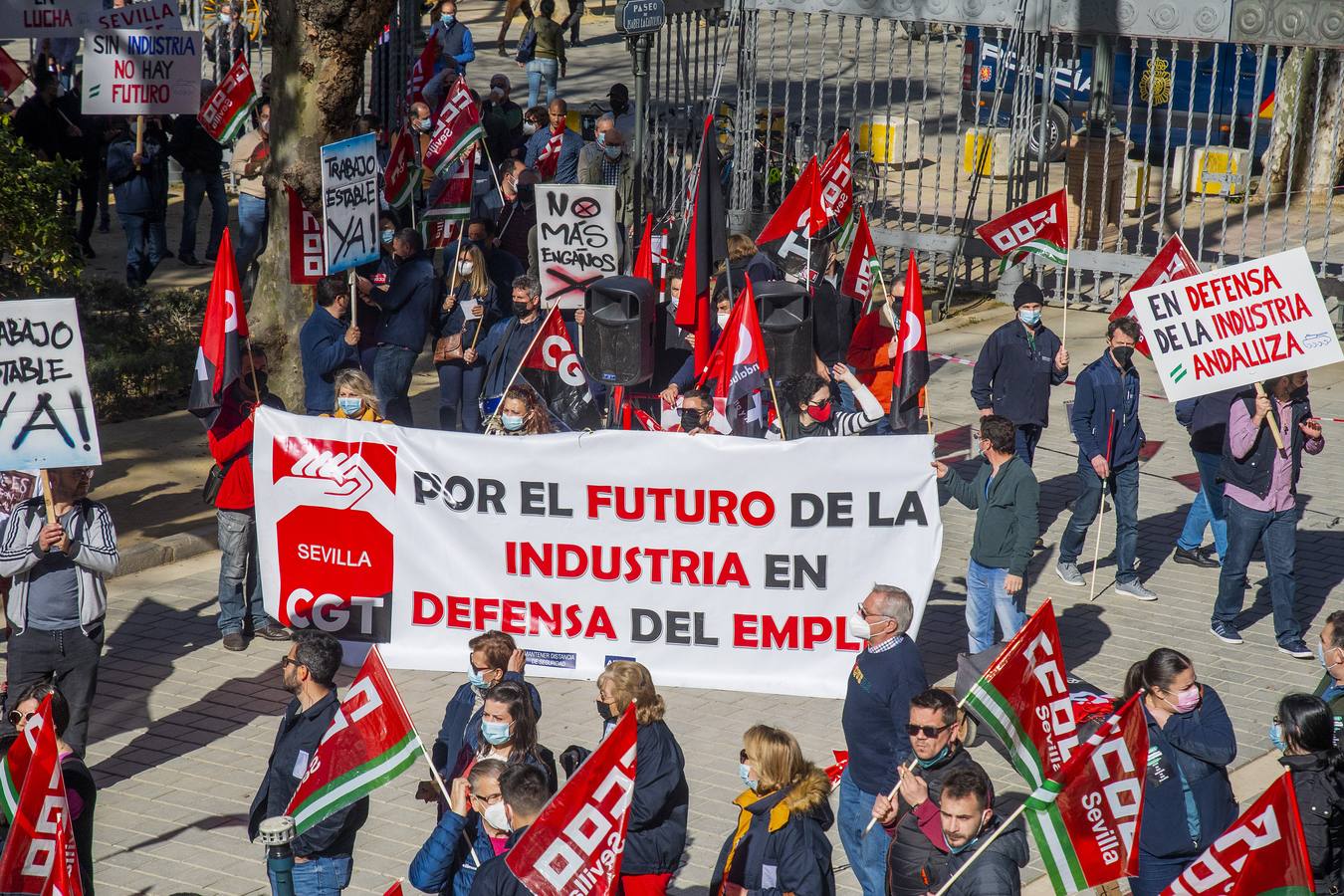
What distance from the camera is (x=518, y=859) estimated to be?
5.48 m

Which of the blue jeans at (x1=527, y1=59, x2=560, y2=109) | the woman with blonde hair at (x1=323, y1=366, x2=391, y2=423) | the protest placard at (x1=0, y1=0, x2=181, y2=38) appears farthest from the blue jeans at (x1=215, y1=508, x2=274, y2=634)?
the blue jeans at (x1=527, y1=59, x2=560, y2=109)

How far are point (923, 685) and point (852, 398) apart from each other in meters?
5.26

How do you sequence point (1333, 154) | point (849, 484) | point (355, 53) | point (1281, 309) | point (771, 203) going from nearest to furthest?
point (849, 484), point (1281, 309), point (355, 53), point (1333, 154), point (771, 203)

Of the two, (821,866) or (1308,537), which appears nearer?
(821,866)

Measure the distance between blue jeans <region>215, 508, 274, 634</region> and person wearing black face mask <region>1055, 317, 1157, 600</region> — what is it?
5341 millimetres

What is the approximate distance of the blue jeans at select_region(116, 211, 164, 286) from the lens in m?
18.4

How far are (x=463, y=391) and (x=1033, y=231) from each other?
450cm

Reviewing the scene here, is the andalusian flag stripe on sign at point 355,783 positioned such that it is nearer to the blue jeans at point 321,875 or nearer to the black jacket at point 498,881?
the blue jeans at point 321,875

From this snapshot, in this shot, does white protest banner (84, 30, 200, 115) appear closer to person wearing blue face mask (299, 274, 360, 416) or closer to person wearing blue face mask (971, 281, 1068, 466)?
person wearing blue face mask (299, 274, 360, 416)

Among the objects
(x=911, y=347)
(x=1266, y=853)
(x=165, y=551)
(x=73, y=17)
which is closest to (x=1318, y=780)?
(x=1266, y=853)

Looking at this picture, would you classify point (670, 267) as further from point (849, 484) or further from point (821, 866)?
point (821, 866)

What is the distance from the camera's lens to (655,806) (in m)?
6.54

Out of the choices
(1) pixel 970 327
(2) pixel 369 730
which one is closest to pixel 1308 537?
(1) pixel 970 327

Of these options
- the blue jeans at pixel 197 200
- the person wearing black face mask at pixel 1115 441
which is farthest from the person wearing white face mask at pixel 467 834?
the blue jeans at pixel 197 200
